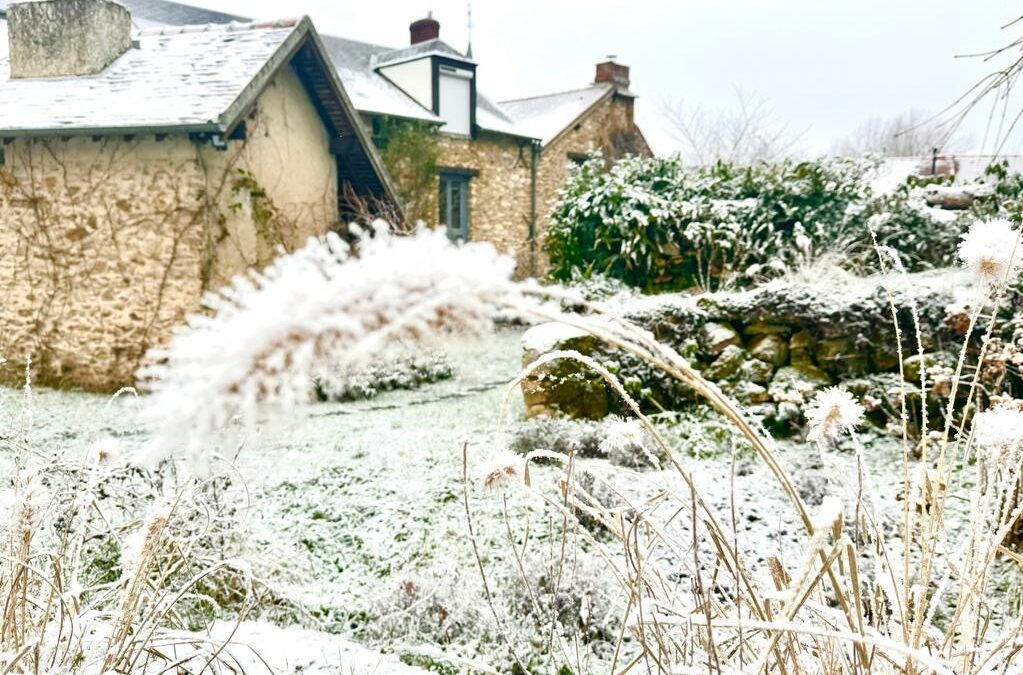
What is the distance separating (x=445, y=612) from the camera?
3031mm

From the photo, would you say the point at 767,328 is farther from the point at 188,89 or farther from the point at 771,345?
the point at 188,89

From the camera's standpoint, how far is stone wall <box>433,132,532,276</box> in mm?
15008

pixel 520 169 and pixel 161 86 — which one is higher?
pixel 520 169

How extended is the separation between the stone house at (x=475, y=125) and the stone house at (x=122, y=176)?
13.7 feet

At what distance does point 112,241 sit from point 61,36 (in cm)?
261

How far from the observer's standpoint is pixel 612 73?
18391 millimetres

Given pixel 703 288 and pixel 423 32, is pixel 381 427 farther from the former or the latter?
pixel 423 32

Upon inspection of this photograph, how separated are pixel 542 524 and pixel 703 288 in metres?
4.46

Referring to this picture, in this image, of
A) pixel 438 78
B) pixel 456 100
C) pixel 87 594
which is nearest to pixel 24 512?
pixel 87 594

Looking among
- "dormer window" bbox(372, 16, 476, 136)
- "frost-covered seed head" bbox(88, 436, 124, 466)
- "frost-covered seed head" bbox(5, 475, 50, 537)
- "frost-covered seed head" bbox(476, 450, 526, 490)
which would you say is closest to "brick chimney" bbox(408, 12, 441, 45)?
"dormer window" bbox(372, 16, 476, 136)

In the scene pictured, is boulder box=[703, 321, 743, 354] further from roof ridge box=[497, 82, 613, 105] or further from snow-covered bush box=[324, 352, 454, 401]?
roof ridge box=[497, 82, 613, 105]

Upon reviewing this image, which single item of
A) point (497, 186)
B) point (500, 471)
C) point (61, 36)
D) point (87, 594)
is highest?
point (61, 36)

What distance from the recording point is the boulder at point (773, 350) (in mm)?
6070

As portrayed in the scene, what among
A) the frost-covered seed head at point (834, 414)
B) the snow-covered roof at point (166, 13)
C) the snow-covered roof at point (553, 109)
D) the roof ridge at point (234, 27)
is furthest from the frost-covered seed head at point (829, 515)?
the snow-covered roof at point (166, 13)
